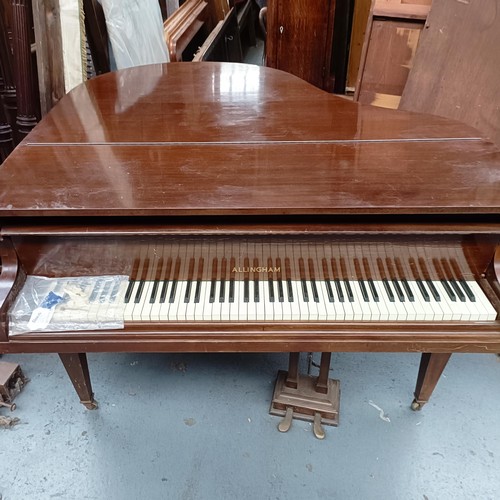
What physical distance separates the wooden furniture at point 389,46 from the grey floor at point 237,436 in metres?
1.64

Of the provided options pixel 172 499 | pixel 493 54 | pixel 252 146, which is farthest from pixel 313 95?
pixel 172 499

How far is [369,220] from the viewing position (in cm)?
124

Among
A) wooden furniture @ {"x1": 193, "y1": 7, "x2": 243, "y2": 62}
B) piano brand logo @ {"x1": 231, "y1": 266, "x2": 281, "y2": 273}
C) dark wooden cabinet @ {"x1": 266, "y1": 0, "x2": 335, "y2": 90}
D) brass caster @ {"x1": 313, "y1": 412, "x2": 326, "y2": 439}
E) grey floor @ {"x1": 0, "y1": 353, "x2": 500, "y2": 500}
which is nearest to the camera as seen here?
piano brand logo @ {"x1": 231, "y1": 266, "x2": 281, "y2": 273}

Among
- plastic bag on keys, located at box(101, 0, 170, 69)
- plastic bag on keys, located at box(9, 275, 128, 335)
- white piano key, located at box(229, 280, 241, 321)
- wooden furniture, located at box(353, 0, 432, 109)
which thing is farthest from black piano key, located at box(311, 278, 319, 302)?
plastic bag on keys, located at box(101, 0, 170, 69)

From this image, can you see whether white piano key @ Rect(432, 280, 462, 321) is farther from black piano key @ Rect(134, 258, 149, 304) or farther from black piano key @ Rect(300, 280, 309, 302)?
black piano key @ Rect(134, 258, 149, 304)

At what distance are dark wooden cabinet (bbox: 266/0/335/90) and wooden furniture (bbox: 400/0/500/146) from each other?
1.32 meters

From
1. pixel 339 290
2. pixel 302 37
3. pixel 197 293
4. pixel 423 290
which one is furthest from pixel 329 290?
pixel 302 37

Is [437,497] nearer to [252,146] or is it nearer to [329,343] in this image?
[329,343]

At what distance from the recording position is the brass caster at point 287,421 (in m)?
1.79

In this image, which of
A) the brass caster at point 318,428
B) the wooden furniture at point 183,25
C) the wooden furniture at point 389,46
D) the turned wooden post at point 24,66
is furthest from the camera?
the wooden furniture at point 183,25

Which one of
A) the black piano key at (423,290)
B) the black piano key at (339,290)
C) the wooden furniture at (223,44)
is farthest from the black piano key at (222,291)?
the wooden furniture at (223,44)

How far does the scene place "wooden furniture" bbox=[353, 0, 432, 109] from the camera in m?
2.57

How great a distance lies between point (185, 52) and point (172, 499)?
136 inches

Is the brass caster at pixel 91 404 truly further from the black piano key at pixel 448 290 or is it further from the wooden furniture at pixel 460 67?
the wooden furniture at pixel 460 67
